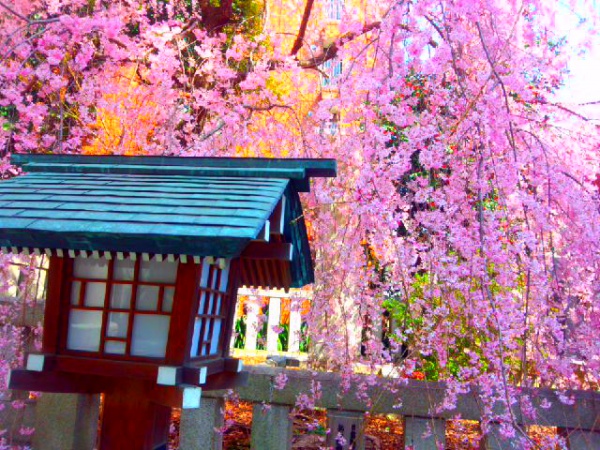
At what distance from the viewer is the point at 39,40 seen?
5668 mm

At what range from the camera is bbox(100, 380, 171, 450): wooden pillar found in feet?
10.1

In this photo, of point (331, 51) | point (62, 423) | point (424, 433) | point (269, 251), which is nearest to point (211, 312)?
point (269, 251)

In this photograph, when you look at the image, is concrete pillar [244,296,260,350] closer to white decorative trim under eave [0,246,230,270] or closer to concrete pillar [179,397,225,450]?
concrete pillar [179,397,225,450]

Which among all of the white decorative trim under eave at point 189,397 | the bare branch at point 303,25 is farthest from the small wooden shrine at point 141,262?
the bare branch at point 303,25

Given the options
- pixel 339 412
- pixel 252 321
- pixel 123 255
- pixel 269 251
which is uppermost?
pixel 269 251

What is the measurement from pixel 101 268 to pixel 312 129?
3512mm

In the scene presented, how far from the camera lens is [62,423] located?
4508 millimetres

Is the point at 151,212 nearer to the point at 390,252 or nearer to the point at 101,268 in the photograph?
the point at 101,268

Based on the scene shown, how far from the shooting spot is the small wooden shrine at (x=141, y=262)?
250 cm

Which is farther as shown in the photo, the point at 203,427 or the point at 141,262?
the point at 203,427

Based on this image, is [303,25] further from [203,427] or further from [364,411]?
[203,427]

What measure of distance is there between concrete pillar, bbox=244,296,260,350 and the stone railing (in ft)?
4.26

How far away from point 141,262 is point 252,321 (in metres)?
2.90

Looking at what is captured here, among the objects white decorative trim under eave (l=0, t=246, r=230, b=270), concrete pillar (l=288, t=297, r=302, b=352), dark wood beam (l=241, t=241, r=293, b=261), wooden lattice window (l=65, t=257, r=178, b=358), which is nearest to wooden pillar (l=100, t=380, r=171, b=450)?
wooden lattice window (l=65, t=257, r=178, b=358)
